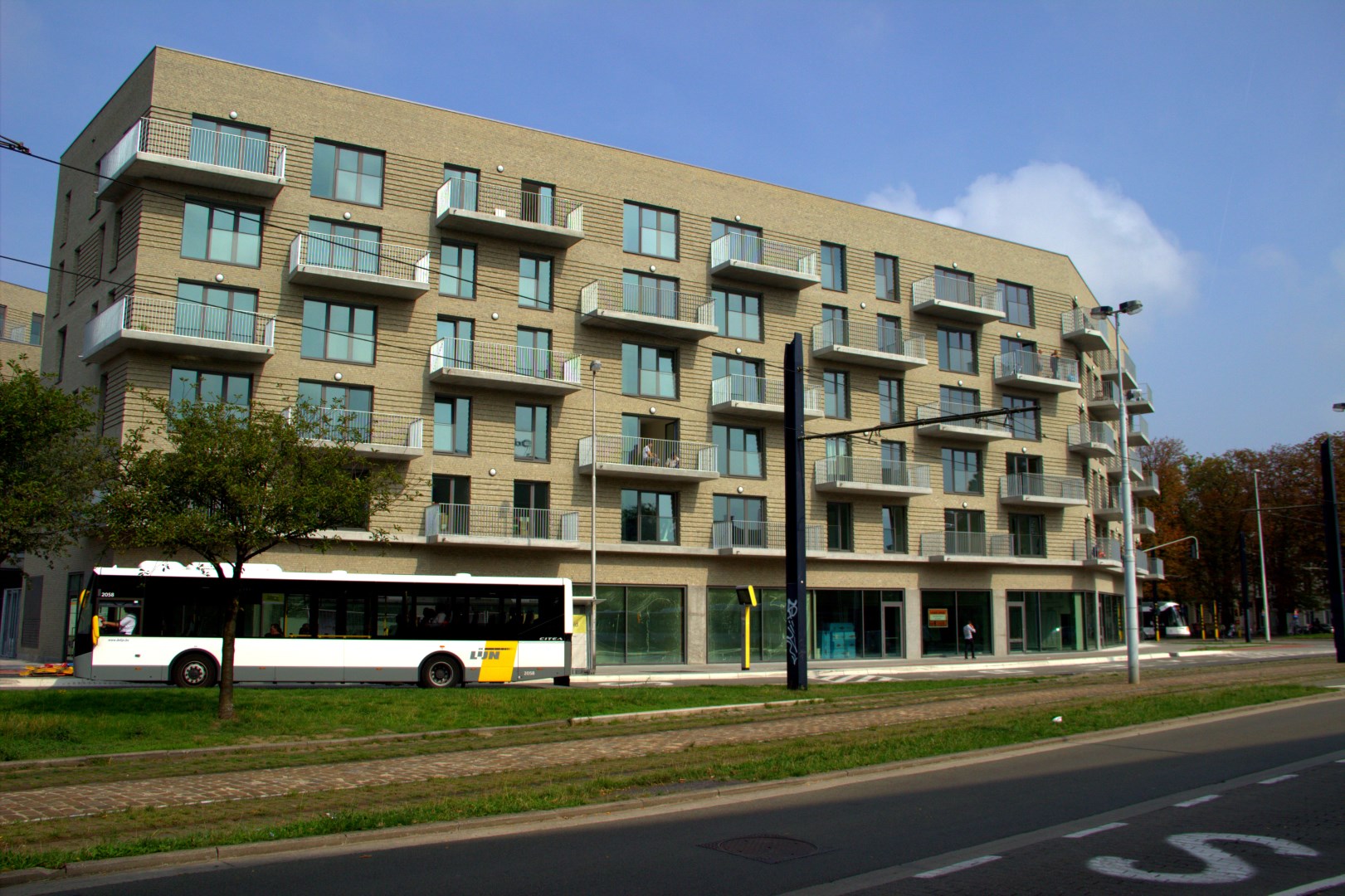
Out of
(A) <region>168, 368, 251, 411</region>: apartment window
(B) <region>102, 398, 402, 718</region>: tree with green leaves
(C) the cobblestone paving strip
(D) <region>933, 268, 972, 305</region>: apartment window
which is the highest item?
(D) <region>933, 268, 972, 305</region>: apartment window

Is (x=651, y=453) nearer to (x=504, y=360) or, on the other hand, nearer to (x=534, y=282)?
(x=504, y=360)

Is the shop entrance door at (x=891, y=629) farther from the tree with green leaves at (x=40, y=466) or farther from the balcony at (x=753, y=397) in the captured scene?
the tree with green leaves at (x=40, y=466)

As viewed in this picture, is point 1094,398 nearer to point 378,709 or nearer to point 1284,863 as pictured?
point 378,709

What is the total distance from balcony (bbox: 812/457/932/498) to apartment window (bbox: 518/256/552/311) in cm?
1308

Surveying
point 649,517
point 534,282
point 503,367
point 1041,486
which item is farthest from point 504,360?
point 1041,486

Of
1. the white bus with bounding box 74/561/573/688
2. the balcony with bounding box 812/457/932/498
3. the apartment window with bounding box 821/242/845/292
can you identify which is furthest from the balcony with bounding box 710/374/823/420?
the white bus with bounding box 74/561/573/688

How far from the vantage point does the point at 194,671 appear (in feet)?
80.9

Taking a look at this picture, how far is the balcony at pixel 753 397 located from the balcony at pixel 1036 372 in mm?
11595

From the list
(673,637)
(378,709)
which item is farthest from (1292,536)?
(378,709)

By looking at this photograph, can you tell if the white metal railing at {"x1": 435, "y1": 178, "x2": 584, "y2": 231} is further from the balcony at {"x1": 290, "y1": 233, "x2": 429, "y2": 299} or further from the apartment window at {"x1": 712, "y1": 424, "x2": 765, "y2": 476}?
the apartment window at {"x1": 712, "y1": 424, "x2": 765, "y2": 476}

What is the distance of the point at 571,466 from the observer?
3772cm

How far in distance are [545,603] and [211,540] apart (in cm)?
1194

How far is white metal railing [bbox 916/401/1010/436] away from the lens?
4644 centimetres

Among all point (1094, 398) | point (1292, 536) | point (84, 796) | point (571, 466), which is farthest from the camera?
point (1292, 536)
